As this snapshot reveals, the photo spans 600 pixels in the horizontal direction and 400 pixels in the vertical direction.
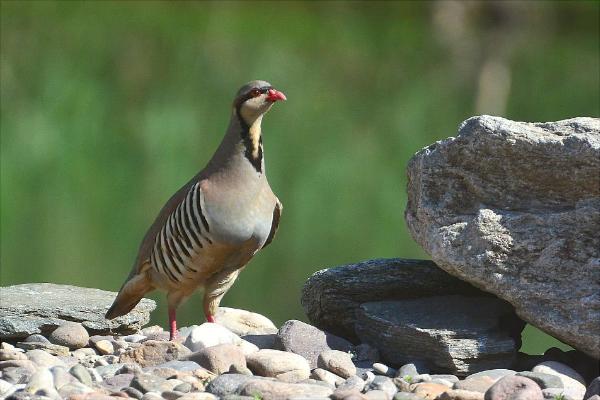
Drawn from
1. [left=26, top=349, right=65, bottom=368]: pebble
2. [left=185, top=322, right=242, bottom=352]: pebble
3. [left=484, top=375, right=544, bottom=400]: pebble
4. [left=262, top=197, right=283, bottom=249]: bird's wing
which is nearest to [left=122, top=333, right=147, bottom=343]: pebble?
[left=185, top=322, right=242, bottom=352]: pebble

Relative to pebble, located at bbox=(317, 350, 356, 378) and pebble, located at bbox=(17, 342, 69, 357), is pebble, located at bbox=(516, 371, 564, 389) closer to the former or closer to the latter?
pebble, located at bbox=(317, 350, 356, 378)

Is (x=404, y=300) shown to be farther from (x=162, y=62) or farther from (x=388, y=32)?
(x=388, y=32)

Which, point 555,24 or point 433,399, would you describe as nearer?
point 433,399

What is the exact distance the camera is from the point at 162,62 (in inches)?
887

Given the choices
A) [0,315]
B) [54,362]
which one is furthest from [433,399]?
[0,315]

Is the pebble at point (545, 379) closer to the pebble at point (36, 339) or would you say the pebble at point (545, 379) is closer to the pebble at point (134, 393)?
the pebble at point (134, 393)

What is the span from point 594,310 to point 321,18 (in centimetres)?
2953

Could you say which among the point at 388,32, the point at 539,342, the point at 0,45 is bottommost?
the point at 539,342

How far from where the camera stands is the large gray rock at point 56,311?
6.08 metres

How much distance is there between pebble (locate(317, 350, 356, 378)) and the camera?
5.32m

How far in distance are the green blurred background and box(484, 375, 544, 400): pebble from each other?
3.00 meters

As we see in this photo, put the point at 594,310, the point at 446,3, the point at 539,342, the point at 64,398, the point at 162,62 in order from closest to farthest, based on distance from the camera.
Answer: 1. the point at 64,398
2. the point at 594,310
3. the point at 539,342
4. the point at 162,62
5. the point at 446,3

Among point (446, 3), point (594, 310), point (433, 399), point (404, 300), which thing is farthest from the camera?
point (446, 3)

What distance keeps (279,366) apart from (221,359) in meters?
0.25
